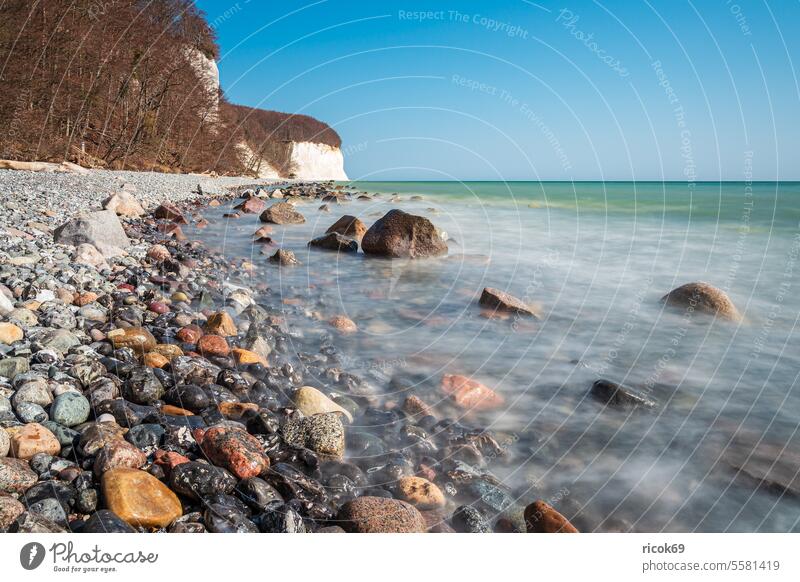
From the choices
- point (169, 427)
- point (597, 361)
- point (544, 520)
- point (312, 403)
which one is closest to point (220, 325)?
point (312, 403)

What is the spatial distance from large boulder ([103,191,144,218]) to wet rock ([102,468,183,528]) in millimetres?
9704

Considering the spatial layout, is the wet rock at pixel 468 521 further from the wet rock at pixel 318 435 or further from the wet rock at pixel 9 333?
the wet rock at pixel 9 333

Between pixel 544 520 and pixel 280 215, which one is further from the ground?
pixel 280 215

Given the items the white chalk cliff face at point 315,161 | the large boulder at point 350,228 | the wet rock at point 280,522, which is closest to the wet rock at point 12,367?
the wet rock at point 280,522

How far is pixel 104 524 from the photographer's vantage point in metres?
1.93

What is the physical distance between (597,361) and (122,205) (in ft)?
33.4

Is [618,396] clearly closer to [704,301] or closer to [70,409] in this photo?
[704,301]

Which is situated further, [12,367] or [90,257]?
[90,257]

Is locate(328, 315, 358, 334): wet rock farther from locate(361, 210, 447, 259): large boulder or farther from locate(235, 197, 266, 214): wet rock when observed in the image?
locate(235, 197, 266, 214): wet rock

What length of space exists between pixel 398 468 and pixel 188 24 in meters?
35.7

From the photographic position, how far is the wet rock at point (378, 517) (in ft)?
A: 7.67

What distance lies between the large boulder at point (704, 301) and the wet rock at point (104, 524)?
7.01 m

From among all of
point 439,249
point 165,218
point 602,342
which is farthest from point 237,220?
point 602,342

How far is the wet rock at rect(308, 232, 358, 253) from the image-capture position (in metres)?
10.8
